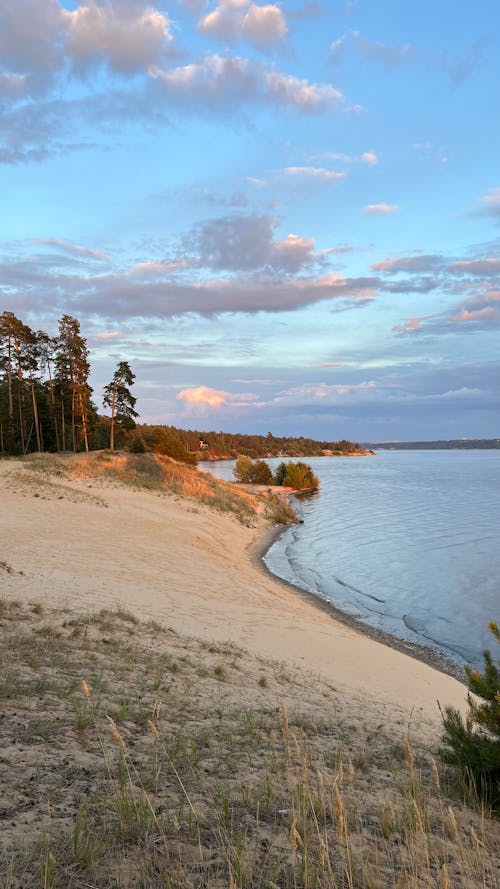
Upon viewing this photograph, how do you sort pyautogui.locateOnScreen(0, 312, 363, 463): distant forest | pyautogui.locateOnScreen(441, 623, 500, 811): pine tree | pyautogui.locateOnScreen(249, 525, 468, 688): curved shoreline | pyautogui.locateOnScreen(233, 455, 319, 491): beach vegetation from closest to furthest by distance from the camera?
pyautogui.locateOnScreen(441, 623, 500, 811): pine tree
pyautogui.locateOnScreen(249, 525, 468, 688): curved shoreline
pyautogui.locateOnScreen(0, 312, 363, 463): distant forest
pyautogui.locateOnScreen(233, 455, 319, 491): beach vegetation

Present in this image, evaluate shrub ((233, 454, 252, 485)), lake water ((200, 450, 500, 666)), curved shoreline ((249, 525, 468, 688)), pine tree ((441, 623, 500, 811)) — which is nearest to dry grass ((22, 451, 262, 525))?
lake water ((200, 450, 500, 666))

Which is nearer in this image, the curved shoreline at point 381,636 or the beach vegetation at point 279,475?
the curved shoreline at point 381,636

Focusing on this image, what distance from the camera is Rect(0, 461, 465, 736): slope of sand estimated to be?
10412 mm

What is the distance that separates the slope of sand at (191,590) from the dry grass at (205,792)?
2436mm

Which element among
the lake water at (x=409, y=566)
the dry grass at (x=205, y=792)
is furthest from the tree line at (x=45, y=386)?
the dry grass at (x=205, y=792)

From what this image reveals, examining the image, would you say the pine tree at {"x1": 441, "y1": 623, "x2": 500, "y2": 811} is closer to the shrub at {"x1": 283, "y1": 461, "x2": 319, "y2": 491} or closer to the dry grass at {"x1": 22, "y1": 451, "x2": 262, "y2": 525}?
the dry grass at {"x1": 22, "y1": 451, "x2": 262, "y2": 525}

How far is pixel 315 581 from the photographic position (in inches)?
904

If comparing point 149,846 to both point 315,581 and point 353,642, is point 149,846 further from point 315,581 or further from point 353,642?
point 315,581

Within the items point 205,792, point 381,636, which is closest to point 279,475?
point 381,636

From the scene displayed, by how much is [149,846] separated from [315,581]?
66.6 feet

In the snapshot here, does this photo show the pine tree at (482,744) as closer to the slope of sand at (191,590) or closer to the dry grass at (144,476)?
the slope of sand at (191,590)

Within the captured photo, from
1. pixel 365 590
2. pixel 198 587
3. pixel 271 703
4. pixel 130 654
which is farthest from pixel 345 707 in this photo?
pixel 365 590

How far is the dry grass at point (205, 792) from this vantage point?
3074mm

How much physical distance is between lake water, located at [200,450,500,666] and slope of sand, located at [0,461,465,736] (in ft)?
6.82
